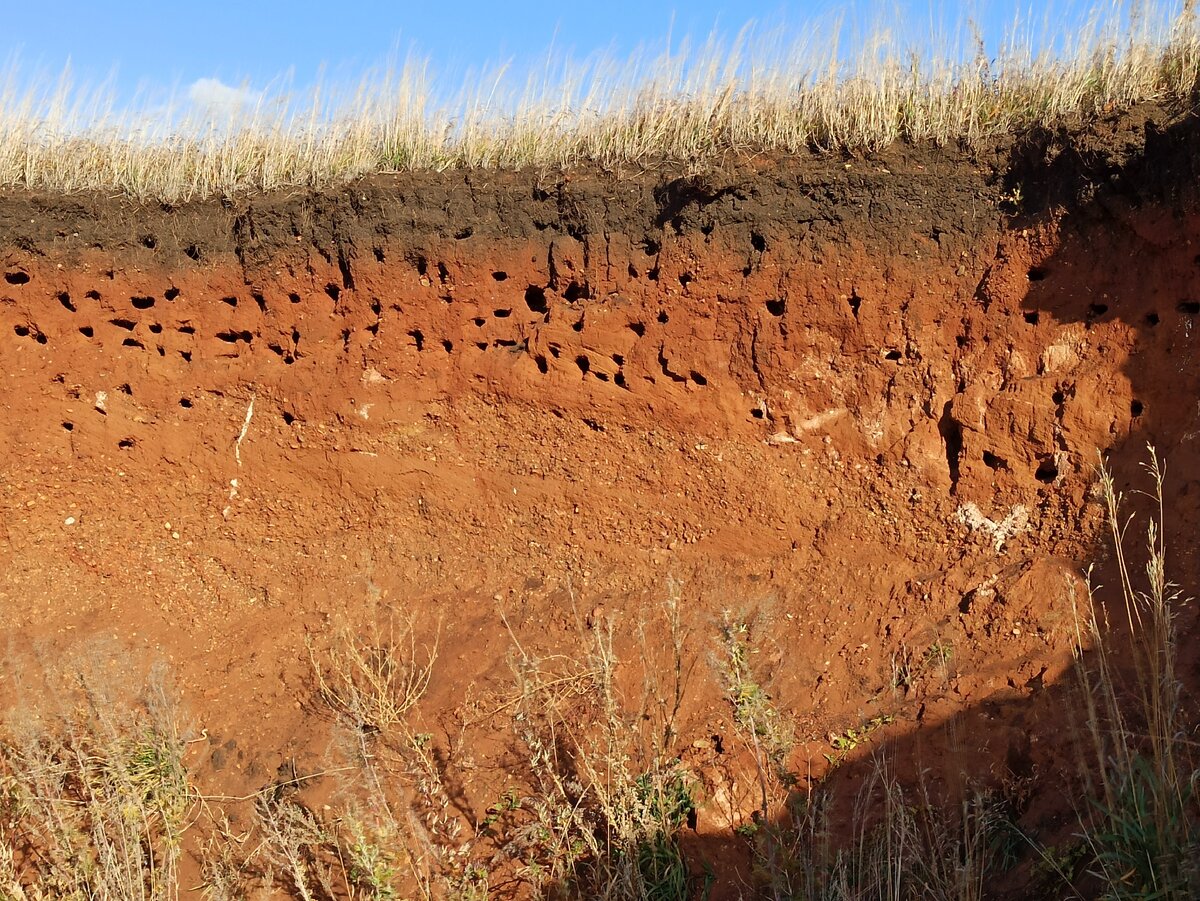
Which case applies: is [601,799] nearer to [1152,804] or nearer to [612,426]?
[1152,804]

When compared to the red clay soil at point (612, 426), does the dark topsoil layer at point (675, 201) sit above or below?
above

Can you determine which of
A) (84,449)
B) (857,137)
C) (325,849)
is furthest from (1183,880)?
(84,449)

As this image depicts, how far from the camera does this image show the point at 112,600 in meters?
6.14

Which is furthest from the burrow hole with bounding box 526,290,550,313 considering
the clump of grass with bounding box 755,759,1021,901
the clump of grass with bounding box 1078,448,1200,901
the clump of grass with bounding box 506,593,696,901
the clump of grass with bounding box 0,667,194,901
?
the clump of grass with bounding box 1078,448,1200,901

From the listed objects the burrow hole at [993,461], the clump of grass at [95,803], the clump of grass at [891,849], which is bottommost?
the clump of grass at [891,849]

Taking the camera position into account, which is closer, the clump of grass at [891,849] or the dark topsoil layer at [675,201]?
the clump of grass at [891,849]

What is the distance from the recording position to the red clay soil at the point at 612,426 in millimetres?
4715

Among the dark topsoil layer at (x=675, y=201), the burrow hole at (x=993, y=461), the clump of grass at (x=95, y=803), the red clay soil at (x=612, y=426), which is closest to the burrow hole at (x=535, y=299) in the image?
the red clay soil at (x=612, y=426)

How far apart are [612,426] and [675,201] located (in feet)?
4.39

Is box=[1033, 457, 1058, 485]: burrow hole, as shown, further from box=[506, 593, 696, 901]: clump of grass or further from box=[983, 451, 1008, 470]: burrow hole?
box=[506, 593, 696, 901]: clump of grass

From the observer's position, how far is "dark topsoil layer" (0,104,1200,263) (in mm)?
4906

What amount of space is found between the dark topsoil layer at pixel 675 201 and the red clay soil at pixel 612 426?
0.06 ft

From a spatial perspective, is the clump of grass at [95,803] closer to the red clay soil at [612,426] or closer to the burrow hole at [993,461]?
the red clay soil at [612,426]

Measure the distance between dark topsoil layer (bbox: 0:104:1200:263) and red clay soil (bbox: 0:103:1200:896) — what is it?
0.02 metres
